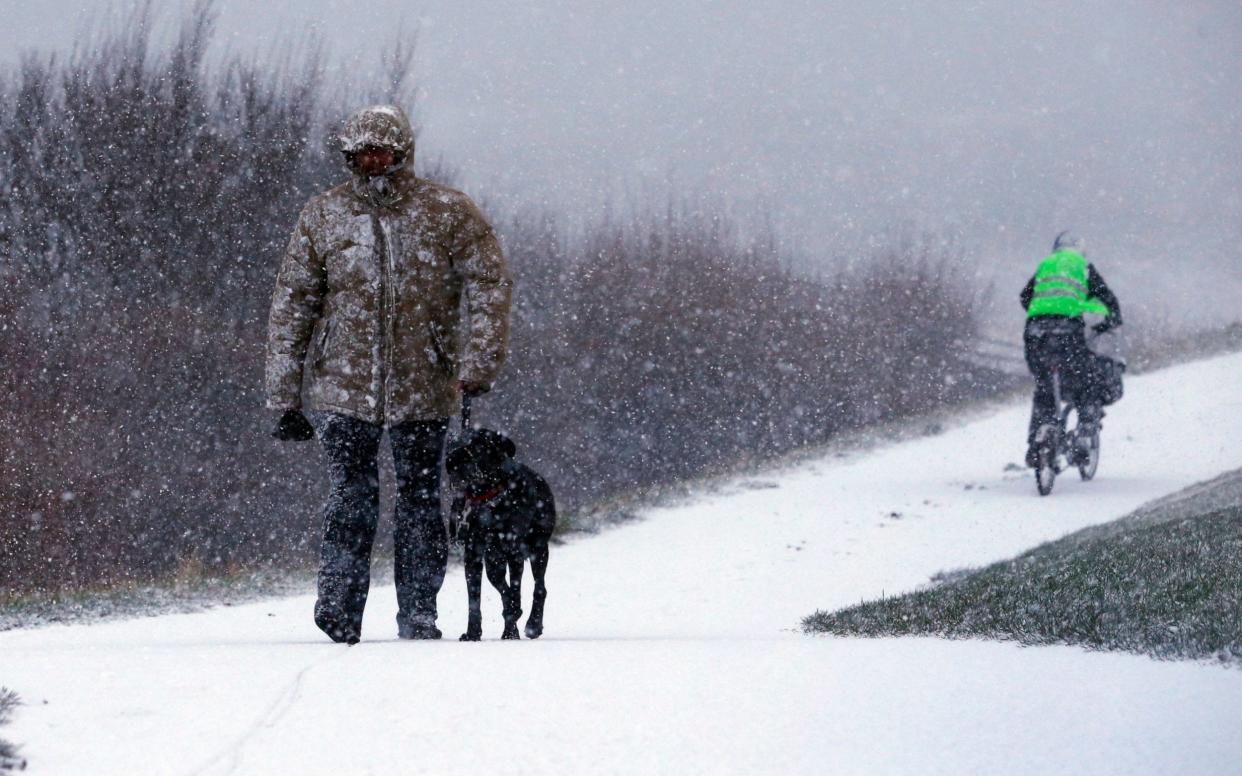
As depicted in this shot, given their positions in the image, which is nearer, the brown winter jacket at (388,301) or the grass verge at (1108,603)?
the grass verge at (1108,603)

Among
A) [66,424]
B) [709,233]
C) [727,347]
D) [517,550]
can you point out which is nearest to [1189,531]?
[517,550]

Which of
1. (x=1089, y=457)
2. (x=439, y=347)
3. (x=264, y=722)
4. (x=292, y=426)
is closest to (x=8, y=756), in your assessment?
(x=264, y=722)

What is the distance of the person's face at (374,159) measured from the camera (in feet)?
17.3

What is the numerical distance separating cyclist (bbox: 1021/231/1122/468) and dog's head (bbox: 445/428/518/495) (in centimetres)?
751

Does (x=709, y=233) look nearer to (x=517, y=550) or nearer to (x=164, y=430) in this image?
(x=164, y=430)

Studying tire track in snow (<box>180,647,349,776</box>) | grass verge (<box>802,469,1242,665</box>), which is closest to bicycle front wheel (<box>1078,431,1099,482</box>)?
grass verge (<box>802,469,1242,665</box>)

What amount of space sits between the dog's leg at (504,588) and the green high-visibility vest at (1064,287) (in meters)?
7.37

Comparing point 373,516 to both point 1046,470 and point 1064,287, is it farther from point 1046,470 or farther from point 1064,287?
point 1046,470

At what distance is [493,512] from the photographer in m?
5.44

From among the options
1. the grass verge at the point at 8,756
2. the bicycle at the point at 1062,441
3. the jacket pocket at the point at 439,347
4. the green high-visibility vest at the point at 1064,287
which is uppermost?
the green high-visibility vest at the point at 1064,287

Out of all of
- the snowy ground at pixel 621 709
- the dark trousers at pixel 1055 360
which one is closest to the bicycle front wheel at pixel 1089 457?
the dark trousers at pixel 1055 360

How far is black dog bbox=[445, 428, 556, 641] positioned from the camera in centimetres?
536

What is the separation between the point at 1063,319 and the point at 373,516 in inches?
312

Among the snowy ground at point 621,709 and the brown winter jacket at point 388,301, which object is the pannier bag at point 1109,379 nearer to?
the snowy ground at point 621,709
